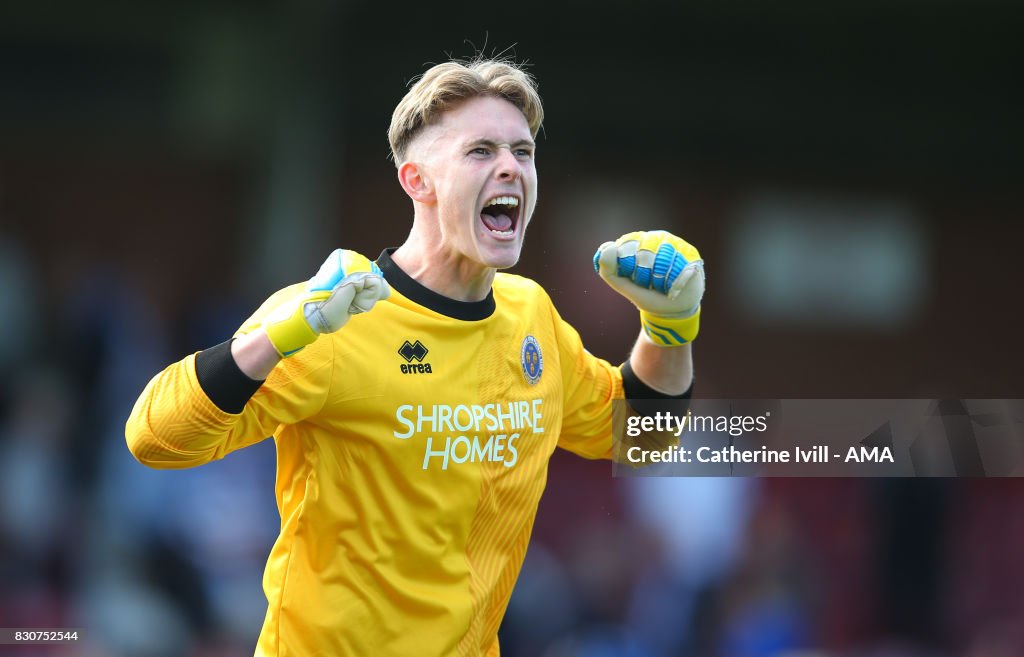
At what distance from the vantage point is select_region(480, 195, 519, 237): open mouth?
133 inches

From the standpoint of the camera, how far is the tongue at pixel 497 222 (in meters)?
3.39

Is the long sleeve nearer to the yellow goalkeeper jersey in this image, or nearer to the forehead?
the yellow goalkeeper jersey

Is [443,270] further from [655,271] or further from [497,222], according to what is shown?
[655,271]

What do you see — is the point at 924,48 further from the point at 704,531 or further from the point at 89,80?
the point at 89,80

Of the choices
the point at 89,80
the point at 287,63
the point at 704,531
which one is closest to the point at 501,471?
the point at 704,531

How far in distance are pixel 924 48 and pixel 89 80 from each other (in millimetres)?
7212

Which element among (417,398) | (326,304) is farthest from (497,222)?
(326,304)

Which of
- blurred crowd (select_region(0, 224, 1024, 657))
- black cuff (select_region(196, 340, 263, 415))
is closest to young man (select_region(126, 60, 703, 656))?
black cuff (select_region(196, 340, 263, 415))

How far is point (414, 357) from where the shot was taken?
3275mm

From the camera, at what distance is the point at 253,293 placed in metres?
8.92

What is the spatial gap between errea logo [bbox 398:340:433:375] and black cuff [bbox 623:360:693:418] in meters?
0.82

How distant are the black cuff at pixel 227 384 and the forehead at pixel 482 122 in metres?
0.88

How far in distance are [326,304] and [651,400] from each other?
4.22ft

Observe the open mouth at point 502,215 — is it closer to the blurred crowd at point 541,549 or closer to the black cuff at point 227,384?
the black cuff at point 227,384
